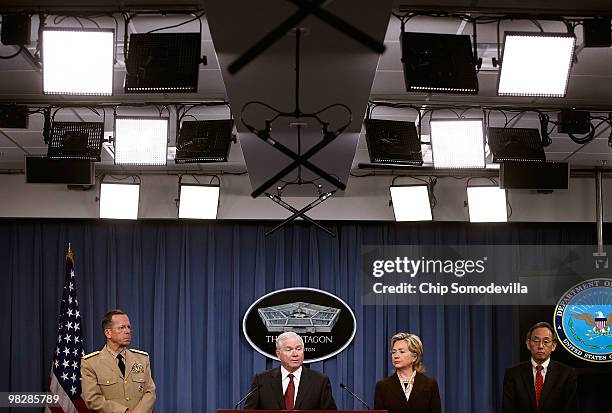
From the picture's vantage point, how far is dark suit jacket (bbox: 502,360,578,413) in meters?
5.73

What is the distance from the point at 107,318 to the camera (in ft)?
18.0

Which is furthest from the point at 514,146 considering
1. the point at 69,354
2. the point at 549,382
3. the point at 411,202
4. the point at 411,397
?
the point at 69,354

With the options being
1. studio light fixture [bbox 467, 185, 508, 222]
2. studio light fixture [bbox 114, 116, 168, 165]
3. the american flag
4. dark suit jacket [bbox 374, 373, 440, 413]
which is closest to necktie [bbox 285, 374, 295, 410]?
dark suit jacket [bbox 374, 373, 440, 413]

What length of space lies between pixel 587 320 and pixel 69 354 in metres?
5.23

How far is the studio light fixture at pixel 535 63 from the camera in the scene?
3.94 meters

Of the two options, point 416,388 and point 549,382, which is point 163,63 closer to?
point 416,388

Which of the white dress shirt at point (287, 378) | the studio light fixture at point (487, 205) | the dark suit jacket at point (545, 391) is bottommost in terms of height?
the dark suit jacket at point (545, 391)

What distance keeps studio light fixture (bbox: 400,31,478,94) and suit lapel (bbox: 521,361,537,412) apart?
8.86 feet

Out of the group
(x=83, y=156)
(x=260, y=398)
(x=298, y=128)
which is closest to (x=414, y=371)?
(x=260, y=398)

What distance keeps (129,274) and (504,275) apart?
12.8ft

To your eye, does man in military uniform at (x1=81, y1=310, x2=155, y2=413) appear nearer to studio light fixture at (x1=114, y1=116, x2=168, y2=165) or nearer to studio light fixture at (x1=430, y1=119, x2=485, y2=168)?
studio light fixture at (x1=114, y1=116, x2=168, y2=165)

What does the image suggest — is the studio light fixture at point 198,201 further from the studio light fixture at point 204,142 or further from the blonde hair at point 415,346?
the blonde hair at point 415,346

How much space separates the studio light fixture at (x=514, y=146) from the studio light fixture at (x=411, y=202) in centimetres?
240

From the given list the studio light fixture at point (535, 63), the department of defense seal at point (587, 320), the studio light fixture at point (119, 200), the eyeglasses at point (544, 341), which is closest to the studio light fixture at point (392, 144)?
the studio light fixture at point (535, 63)
